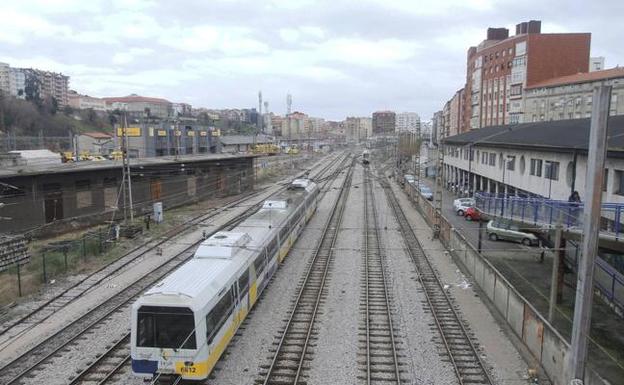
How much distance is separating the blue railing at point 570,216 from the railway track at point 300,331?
7627 millimetres

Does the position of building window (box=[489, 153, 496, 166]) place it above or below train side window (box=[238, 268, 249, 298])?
above

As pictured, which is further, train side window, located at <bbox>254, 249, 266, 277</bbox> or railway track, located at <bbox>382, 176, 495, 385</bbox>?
train side window, located at <bbox>254, 249, 266, 277</bbox>

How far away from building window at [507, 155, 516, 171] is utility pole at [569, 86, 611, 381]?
85.1ft

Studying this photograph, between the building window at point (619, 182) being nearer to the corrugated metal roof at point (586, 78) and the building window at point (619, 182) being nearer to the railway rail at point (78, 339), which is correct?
the railway rail at point (78, 339)

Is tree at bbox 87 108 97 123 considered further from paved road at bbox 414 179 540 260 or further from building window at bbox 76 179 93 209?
paved road at bbox 414 179 540 260

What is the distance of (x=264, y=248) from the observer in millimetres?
18641

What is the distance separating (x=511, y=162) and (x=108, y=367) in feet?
97.3

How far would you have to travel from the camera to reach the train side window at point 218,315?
11.8 m

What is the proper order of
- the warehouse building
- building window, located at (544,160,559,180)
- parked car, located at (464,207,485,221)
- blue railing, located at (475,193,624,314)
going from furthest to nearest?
parked car, located at (464,207,485,221)
the warehouse building
building window, located at (544,160,559,180)
blue railing, located at (475,193,624,314)

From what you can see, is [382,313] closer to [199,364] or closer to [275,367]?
[275,367]

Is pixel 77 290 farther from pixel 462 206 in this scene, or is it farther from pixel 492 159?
pixel 492 159

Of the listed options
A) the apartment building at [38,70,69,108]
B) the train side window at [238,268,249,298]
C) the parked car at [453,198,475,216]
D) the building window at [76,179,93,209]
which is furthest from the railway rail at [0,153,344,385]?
the apartment building at [38,70,69,108]

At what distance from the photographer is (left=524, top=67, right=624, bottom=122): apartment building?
54469mm

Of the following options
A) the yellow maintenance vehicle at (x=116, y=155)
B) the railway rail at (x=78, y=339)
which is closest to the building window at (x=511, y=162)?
the railway rail at (x=78, y=339)
